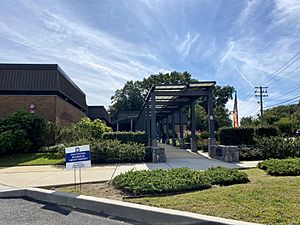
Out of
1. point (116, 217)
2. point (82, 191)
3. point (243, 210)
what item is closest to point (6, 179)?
point (82, 191)

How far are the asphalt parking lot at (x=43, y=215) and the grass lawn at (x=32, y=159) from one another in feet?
24.5

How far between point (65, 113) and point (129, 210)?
19510 millimetres

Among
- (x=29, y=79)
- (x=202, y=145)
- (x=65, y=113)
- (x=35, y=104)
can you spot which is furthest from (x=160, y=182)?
(x=65, y=113)

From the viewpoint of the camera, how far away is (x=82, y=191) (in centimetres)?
712

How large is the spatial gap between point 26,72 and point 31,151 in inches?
241

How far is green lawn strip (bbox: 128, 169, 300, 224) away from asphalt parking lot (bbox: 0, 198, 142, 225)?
3.24ft

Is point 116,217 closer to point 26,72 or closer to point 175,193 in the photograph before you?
point 175,193

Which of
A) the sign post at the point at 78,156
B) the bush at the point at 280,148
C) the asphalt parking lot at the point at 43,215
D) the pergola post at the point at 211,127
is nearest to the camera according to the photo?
the asphalt parking lot at the point at 43,215

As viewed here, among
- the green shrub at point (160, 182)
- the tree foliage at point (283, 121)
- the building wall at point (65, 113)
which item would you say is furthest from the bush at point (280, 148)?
the building wall at point (65, 113)

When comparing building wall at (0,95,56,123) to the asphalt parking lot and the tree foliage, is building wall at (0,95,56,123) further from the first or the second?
the tree foliage

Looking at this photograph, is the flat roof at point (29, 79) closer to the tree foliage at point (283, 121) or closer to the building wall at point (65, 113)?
the building wall at point (65, 113)

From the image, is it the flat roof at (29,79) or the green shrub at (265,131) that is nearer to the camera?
the green shrub at (265,131)

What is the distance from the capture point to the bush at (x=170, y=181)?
6.56 metres

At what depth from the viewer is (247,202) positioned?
5.40 metres
